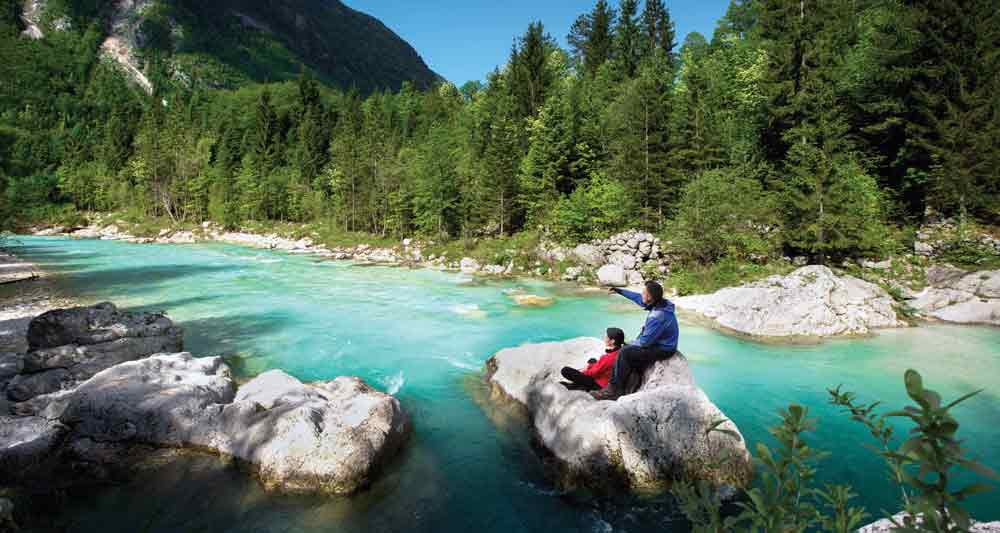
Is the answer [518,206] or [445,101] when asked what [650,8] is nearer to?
[445,101]

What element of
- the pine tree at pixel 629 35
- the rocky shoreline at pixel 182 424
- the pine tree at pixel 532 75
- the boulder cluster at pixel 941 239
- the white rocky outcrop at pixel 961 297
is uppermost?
the pine tree at pixel 629 35

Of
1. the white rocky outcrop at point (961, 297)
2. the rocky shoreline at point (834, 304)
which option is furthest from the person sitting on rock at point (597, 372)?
the white rocky outcrop at point (961, 297)

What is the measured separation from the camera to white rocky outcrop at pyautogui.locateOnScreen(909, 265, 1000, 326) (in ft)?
43.8

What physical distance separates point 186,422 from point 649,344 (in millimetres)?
6953

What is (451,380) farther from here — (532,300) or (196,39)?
(196,39)

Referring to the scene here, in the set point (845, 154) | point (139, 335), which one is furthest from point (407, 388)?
point (845, 154)

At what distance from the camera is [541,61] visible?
38688mm

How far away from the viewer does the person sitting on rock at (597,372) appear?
7.18 metres

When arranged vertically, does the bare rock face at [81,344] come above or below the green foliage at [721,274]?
below

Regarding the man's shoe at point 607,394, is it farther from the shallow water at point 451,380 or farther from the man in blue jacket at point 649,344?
the shallow water at point 451,380

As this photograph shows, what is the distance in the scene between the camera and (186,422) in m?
6.46

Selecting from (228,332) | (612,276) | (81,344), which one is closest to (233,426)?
(81,344)

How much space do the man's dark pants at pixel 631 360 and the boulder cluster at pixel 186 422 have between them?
137 inches

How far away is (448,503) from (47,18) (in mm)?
185837
